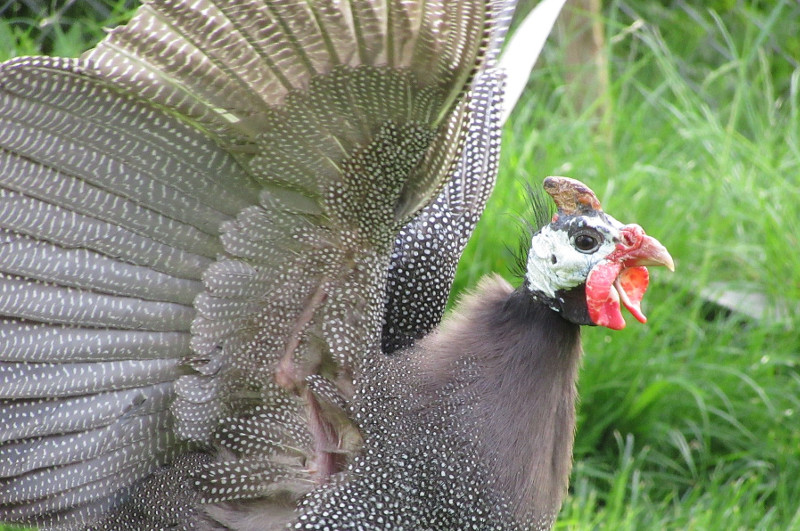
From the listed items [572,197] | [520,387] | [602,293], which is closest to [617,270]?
[602,293]

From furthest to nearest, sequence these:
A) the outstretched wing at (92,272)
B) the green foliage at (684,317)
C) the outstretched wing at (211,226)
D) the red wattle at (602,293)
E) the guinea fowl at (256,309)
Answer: the green foliage at (684,317) < the red wattle at (602,293) < the outstretched wing at (92,272) < the guinea fowl at (256,309) < the outstretched wing at (211,226)

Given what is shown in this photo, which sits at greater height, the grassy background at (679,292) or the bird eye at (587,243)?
the bird eye at (587,243)

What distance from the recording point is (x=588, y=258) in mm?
2762

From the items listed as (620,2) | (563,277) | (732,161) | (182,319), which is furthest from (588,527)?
(620,2)

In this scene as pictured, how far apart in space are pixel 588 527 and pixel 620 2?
3.54 meters

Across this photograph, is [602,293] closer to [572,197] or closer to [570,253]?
[570,253]

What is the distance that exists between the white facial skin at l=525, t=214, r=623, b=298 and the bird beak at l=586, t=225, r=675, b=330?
2cm

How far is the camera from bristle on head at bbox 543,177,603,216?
9.14ft

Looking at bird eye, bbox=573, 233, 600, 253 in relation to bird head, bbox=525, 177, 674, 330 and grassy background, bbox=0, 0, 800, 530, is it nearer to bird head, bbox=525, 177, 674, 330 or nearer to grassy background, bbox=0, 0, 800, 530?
bird head, bbox=525, 177, 674, 330

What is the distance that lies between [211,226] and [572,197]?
2.84ft

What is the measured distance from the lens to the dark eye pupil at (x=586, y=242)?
109 inches

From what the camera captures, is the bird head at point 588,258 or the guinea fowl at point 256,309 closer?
the guinea fowl at point 256,309

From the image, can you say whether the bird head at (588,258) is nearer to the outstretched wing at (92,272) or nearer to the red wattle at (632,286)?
the red wattle at (632,286)

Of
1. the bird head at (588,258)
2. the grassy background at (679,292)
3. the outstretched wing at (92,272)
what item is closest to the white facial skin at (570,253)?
→ the bird head at (588,258)
